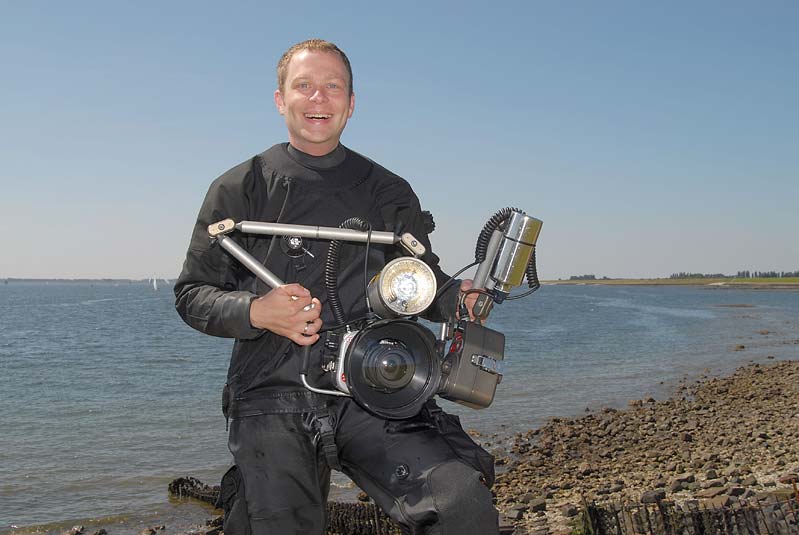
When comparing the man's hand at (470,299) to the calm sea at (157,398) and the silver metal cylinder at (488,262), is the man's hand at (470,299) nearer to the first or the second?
the silver metal cylinder at (488,262)

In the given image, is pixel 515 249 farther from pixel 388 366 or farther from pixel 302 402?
pixel 302 402

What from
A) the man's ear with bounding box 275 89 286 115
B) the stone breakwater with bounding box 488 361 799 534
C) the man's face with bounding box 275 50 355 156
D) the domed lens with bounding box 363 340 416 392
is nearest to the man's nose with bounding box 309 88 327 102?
the man's face with bounding box 275 50 355 156

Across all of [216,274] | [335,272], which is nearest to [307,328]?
[335,272]

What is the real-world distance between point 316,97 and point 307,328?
1.12 m

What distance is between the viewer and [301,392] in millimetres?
3162

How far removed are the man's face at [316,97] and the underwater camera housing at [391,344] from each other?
54cm

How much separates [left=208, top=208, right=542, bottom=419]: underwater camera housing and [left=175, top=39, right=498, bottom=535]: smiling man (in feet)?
0.38

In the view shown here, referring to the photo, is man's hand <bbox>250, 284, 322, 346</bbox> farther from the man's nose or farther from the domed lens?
the man's nose

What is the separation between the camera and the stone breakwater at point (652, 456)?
36.6 ft

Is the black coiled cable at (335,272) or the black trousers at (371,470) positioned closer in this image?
the black trousers at (371,470)

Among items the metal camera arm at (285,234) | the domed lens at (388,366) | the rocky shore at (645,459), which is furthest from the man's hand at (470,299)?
the rocky shore at (645,459)

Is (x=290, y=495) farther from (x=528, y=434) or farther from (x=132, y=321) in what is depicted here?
(x=132, y=321)

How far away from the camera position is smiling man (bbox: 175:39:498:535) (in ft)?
9.43

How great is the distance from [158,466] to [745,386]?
763 inches
